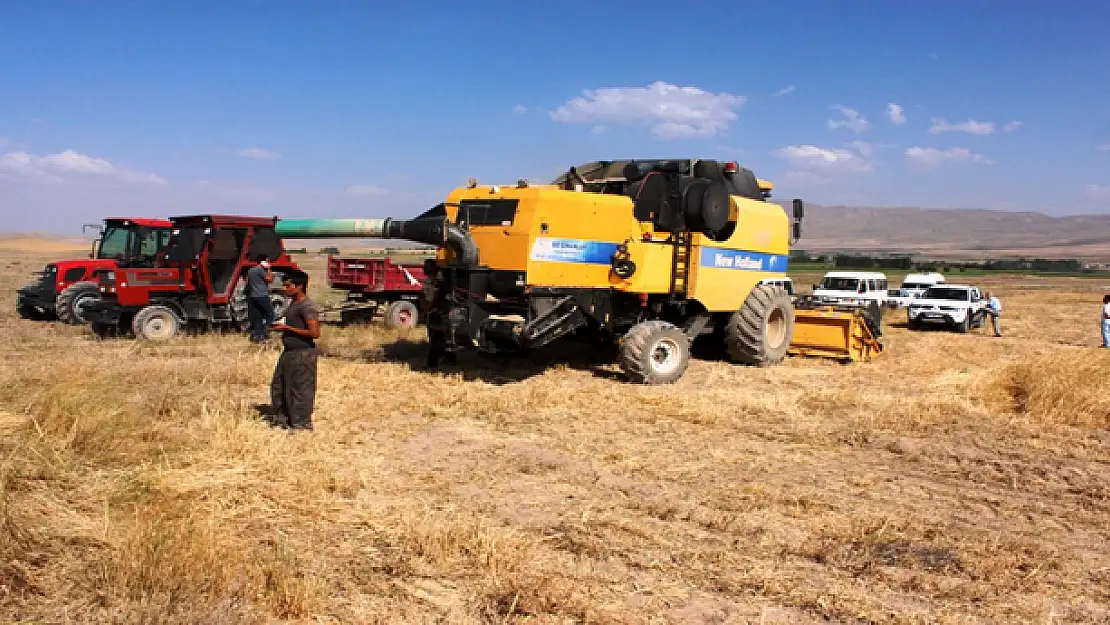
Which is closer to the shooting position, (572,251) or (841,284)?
(572,251)

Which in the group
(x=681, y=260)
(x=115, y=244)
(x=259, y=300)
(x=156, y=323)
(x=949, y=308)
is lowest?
(x=156, y=323)

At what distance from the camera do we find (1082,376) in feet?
32.2

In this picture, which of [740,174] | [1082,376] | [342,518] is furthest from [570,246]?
[1082,376]

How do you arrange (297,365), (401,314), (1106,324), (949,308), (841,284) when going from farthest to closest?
(841,284) → (949,308) → (401,314) → (1106,324) → (297,365)

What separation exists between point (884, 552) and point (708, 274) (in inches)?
271

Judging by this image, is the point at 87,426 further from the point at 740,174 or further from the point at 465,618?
the point at 740,174

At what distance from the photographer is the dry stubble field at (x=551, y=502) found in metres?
4.23

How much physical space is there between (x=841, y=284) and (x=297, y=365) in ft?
66.9

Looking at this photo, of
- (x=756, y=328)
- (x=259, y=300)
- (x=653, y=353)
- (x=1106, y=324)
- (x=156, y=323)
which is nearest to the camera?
(x=653, y=353)

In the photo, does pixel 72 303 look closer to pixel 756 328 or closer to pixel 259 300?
pixel 259 300

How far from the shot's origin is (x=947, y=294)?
21547mm

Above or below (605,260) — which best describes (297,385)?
below

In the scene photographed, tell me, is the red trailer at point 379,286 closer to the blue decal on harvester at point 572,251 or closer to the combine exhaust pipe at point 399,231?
the combine exhaust pipe at point 399,231

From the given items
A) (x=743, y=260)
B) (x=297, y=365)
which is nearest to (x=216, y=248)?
(x=297, y=365)
